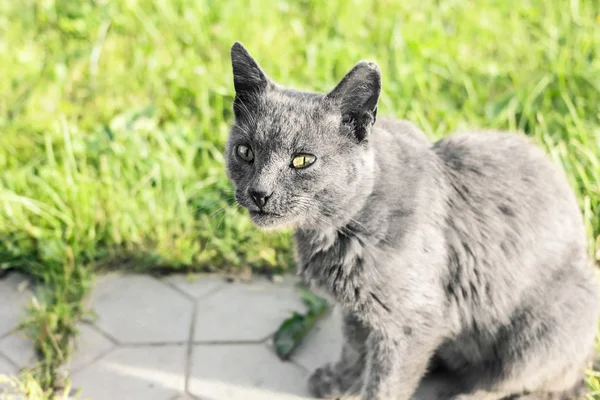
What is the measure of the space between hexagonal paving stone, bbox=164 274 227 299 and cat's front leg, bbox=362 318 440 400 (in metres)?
0.90

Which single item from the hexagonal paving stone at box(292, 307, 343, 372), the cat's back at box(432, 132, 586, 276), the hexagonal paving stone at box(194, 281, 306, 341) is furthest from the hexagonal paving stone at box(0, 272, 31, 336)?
the cat's back at box(432, 132, 586, 276)

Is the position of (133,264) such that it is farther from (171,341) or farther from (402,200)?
(402,200)

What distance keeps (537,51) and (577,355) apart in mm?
2170

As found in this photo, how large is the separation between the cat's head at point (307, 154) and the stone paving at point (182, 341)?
74 cm

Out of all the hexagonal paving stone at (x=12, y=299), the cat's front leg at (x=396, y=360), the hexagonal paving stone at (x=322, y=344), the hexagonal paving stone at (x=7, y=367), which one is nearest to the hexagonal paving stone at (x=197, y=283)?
the hexagonal paving stone at (x=322, y=344)

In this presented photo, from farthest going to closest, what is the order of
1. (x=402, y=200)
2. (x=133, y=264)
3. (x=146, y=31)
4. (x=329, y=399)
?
(x=146, y=31) → (x=133, y=264) → (x=329, y=399) → (x=402, y=200)

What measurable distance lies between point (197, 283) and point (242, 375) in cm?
56

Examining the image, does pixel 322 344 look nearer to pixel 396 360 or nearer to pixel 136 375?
pixel 396 360

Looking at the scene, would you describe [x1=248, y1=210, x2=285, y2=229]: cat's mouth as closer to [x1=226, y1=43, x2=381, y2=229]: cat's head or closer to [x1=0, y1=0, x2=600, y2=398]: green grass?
[x1=226, y1=43, x2=381, y2=229]: cat's head

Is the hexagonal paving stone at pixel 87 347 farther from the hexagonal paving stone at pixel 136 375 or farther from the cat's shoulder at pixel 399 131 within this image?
the cat's shoulder at pixel 399 131

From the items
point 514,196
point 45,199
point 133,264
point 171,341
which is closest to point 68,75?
point 45,199

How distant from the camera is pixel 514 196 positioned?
6.93 feet

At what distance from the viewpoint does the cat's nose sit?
6.16 feet

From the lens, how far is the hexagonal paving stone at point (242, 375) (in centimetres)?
236
